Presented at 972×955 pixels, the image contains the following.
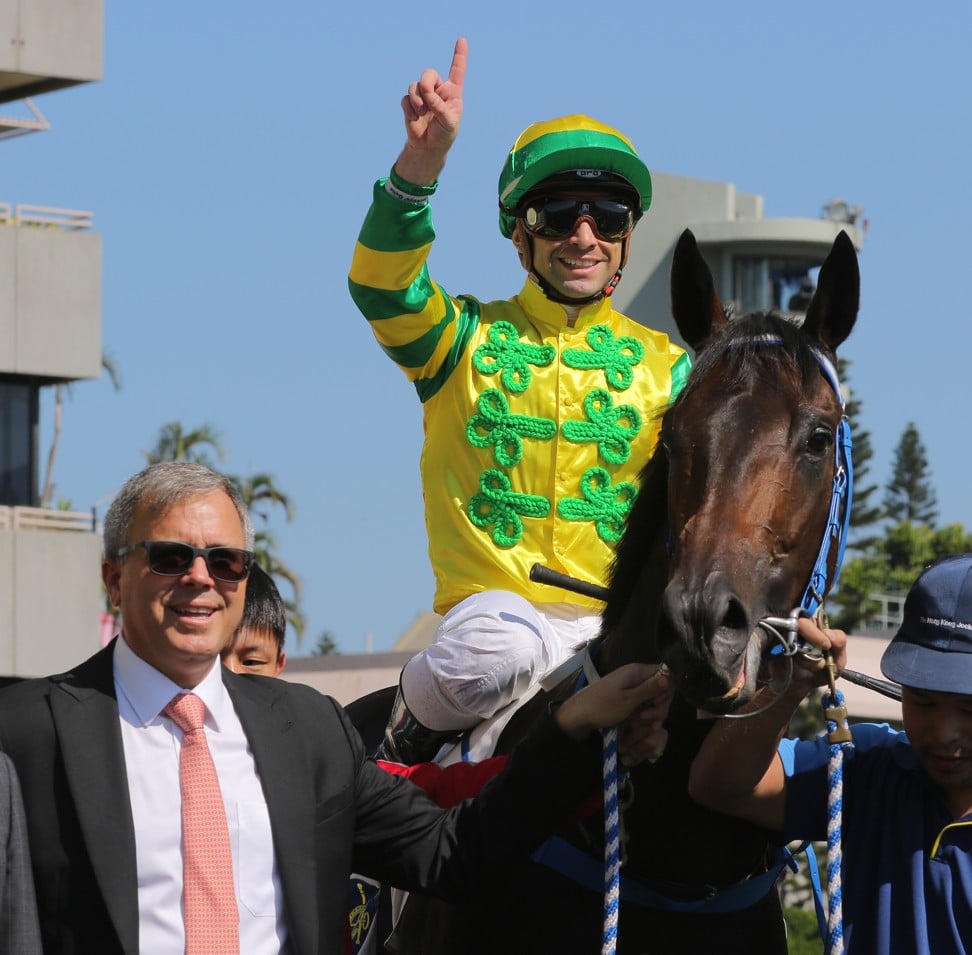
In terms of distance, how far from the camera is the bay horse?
3736mm

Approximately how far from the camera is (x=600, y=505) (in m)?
5.23

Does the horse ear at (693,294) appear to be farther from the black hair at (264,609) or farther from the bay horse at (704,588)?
the black hair at (264,609)

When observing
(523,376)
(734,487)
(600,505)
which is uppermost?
(523,376)

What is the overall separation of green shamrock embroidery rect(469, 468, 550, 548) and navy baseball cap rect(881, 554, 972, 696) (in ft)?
4.70

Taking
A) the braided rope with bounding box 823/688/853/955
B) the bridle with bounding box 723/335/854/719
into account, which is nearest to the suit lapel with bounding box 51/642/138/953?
the bridle with bounding box 723/335/854/719

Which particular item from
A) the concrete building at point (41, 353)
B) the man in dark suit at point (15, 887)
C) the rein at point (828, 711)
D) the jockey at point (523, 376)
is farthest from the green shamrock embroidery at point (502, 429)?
the concrete building at point (41, 353)

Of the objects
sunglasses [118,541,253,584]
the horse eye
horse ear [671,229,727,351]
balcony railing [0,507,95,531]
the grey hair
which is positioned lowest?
balcony railing [0,507,95,531]

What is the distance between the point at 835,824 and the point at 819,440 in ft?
2.53

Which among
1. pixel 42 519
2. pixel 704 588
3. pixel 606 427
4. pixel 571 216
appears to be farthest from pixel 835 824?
pixel 42 519

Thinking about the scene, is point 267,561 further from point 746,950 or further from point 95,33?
point 746,950

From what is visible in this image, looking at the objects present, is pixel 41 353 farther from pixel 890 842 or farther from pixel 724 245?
pixel 724 245

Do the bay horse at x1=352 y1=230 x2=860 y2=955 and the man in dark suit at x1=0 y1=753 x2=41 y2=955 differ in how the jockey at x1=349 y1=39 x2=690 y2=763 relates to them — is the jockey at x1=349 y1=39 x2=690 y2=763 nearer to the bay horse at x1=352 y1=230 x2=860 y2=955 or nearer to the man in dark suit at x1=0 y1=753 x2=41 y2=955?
the bay horse at x1=352 y1=230 x2=860 y2=955

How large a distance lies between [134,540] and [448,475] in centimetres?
161

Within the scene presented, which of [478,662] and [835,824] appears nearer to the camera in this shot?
[835,824]
